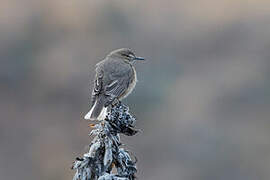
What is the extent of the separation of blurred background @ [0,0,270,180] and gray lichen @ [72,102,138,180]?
437 inches

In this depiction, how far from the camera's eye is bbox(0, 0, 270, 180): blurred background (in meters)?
17.2

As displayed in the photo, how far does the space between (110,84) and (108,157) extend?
359 cm

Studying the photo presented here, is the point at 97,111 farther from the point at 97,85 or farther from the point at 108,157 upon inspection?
the point at 108,157

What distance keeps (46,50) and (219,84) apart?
5587 mm

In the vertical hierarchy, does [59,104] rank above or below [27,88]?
below

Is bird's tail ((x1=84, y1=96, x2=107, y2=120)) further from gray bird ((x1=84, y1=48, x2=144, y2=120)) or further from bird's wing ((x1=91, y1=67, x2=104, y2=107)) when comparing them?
bird's wing ((x1=91, y1=67, x2=104, y2=107))

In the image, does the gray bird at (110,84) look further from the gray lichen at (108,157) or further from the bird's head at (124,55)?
the gray lichen at (108,157)

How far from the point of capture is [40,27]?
24.5 m

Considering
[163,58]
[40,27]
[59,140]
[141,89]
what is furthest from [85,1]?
[59,140]

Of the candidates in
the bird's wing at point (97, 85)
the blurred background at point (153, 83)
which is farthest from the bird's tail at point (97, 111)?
the blurred background at point (153, 83)

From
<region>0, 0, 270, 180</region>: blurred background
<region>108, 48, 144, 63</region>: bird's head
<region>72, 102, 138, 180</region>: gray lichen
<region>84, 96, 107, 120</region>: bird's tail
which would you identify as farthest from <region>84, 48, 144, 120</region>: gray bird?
<region>0, 0, 270, 180</region>: blurred background

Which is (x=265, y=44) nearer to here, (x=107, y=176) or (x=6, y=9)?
(x=6, y=9)

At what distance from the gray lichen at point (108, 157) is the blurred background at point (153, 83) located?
11103 mm

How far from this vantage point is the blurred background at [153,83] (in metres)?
17.2
